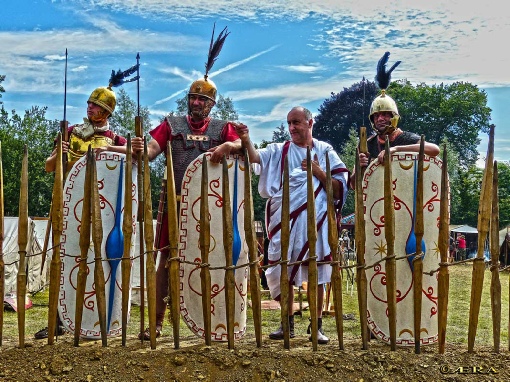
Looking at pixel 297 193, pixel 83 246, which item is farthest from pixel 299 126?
pixel 83 246

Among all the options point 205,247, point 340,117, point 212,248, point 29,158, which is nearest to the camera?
point 205,247

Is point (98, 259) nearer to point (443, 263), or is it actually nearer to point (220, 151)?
point (220, 151)

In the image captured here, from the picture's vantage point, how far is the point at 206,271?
5.44 m

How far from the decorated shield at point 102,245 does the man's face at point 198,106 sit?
703 millimetres

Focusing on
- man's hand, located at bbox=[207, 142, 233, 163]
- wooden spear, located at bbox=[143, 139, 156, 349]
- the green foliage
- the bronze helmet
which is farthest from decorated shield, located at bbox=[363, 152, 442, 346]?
the green foliage

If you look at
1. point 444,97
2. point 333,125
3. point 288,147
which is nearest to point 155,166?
point 333,125

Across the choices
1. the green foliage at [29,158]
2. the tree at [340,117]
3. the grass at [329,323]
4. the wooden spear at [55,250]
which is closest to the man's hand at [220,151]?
the wooden spear at [55,250]

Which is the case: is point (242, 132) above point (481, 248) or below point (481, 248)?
above

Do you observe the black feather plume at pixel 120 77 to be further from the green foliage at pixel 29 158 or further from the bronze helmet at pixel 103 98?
the green foliage at pixel 29 158

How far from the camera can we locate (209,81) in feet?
20.0

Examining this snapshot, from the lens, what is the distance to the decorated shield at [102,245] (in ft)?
18.8

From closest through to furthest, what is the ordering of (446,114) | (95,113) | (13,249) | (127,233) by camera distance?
(127,233) < (95,113) < (13,249) < (446,114)

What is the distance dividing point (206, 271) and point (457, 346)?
224 centimetres

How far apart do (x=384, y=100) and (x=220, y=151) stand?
1.63 metres
